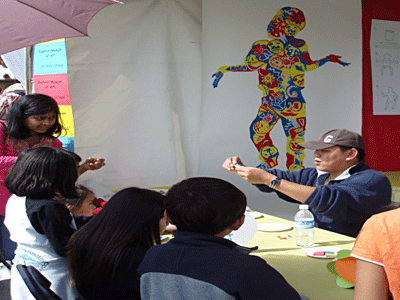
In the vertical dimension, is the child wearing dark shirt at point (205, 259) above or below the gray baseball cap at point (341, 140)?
below

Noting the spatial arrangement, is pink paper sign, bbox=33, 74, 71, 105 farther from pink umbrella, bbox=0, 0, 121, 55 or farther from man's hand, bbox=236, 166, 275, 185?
man's hand, bbox=236, 166, 275, 185

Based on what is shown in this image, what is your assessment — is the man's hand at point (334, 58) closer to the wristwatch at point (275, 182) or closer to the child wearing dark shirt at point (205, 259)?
the wristwatch at point (275, 182)

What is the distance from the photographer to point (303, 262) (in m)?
1.60

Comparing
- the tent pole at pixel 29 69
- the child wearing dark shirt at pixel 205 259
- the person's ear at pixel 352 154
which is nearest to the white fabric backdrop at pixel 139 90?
the tent pole at pixel 29 69

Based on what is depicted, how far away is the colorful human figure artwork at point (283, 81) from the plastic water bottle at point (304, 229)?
162 cm

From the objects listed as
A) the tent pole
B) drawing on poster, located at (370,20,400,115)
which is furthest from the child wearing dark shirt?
drawing on poster, located at (370,20,400,115)

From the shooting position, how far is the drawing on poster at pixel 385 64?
3996 mm

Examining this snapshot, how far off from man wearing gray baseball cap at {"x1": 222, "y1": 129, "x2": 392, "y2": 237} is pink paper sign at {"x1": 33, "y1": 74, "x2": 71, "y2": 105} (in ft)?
5.80

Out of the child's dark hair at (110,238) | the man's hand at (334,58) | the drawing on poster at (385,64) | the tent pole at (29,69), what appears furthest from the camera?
the drawing on poster at (385,64)

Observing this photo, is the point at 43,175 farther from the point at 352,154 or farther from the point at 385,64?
the point at 385,64

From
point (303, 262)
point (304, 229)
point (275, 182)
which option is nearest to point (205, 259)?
point (303, 262)

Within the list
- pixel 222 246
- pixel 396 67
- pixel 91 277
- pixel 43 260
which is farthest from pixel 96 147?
pixel 396 67

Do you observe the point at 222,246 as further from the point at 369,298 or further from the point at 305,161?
the point at 305,161

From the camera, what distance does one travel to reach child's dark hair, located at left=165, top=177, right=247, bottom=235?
111 centimetres
